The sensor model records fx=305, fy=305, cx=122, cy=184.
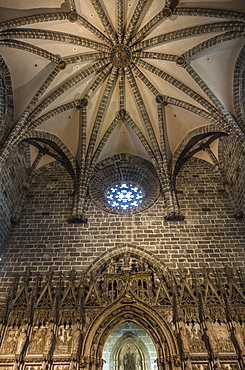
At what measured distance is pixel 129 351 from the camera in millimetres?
10508

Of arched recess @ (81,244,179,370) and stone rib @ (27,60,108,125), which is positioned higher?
stone rib @ (27,60,108,125)

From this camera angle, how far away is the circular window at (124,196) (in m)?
13.5

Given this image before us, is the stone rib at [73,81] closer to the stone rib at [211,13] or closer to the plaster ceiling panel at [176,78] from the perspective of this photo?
the plaster ceiling panel at [176,78]

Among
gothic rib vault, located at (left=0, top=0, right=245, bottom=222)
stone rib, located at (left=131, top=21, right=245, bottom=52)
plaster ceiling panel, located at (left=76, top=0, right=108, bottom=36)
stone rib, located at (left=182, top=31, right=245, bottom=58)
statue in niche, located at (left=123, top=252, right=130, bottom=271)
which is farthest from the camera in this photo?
plaster ceiling panel, located at (left=76, top=0, right=108, bottom=36)

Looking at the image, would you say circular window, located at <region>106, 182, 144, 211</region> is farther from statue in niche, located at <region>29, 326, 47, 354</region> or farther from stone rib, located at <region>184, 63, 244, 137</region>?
statue in niche, located at <region>29, 326, 47, 354</region>

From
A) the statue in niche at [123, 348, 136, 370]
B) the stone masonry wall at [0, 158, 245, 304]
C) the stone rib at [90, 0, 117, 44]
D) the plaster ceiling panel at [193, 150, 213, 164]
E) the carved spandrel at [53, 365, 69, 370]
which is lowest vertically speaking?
the carved spandrel at [53, 365, 69, 370]

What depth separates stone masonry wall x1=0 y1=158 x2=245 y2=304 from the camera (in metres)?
11.1

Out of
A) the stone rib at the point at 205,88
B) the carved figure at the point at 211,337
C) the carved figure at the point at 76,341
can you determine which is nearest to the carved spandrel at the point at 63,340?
the carved figure at the point at 76,341

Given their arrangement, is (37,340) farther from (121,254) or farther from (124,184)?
(124,184)

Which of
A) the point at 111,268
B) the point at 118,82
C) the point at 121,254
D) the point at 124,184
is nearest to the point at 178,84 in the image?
the point at 118,82

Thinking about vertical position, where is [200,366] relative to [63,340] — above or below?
below

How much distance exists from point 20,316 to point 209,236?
728 centimetres

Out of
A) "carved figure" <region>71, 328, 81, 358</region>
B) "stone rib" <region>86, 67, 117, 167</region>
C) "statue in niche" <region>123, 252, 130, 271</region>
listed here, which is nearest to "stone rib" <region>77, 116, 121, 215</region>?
"stone rib" <region>86, 67, 117, 167</region>

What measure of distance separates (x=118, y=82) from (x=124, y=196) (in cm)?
528
